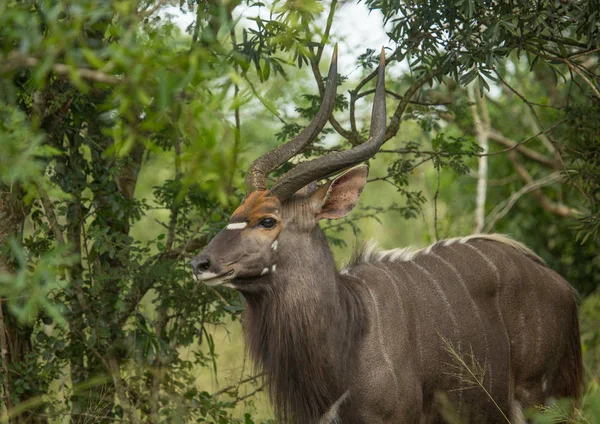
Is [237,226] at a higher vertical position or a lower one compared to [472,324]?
higher

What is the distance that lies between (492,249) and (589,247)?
321 cm

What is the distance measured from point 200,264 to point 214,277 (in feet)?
0.27

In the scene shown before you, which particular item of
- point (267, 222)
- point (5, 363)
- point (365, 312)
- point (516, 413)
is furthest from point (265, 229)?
point (516, 413)

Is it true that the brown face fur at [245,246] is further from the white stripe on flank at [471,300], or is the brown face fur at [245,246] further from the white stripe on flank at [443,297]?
the white stripe on flank at [471,300]

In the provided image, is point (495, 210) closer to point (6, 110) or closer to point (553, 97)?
point (553, 97)

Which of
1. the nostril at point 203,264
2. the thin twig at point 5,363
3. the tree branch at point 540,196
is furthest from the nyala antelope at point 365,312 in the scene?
the tree branch at point 540,196

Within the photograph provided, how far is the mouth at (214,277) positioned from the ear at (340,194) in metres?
0.52

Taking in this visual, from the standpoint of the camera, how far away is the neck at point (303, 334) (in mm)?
3520

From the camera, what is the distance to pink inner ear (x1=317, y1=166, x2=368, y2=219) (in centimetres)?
374

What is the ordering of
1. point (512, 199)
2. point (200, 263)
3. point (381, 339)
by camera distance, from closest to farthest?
point (200, 263) < point (381, 339) < point (512, 199)

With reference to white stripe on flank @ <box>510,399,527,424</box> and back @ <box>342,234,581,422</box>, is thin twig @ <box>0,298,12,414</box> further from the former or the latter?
white stripe on flank @ <box>510,399,527,424</box>

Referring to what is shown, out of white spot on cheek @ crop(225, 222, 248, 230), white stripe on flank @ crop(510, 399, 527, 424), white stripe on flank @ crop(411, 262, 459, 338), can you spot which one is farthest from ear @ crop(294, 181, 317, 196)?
white stripe on flank @ crop(510, 399, 527, 424)

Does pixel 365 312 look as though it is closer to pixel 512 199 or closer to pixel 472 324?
pixel 472 324

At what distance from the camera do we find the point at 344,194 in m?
3.77
